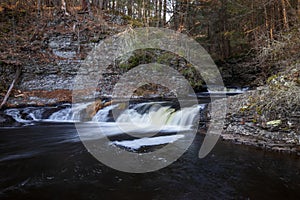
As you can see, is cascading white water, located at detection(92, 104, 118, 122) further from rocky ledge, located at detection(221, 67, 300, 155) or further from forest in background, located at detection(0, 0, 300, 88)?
forest in background, located at detection(0, 0, 300, 88)

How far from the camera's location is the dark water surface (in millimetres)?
3273

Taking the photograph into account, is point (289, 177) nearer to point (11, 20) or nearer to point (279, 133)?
point (279, 133)

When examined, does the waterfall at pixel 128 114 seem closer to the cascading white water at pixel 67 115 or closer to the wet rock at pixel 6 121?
the cascading white water at pixel 67 115

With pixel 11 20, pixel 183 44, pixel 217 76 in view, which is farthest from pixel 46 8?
pixel 217 76

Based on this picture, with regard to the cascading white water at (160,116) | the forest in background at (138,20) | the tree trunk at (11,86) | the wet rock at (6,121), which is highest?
the forest in background at (138,20)

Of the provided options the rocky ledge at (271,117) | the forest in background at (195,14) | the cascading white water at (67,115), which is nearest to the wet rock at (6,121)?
the cascading white water at (67,115)

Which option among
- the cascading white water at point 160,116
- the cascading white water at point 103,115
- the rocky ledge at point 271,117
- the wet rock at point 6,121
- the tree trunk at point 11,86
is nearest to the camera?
the rocky ledge at point 271,117

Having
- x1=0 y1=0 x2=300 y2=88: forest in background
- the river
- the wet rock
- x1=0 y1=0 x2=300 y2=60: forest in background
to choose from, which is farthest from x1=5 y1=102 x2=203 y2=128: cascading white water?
x1=0 y1=0 x2=300 y2=60: forest in background

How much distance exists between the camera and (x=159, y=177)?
385 centimetres

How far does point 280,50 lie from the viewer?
652cm

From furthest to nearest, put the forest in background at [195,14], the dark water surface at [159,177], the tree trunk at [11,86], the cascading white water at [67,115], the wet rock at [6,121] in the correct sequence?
the forest in background at [195,14], the tree trunk at [11,86], the cascading white water at [67,115], the wet rock at [6,121], the dark water surface at [159,177]

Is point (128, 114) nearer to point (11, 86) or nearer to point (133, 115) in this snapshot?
point (133, 115)

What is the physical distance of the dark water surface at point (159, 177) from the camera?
10.7 ft

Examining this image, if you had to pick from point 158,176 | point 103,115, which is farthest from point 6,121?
point 158,176
